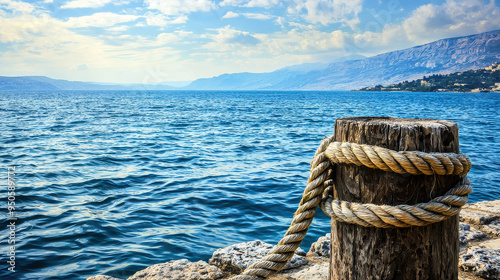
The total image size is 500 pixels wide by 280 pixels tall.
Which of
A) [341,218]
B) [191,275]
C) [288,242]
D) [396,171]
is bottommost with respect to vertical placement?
[191,275]

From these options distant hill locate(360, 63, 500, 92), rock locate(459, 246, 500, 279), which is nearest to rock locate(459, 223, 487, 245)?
rock locate(459, 246, 500, 279)

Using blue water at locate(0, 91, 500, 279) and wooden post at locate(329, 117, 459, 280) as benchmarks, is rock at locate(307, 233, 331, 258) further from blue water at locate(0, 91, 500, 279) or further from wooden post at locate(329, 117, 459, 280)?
wooden post at locate(329, 117, 459, 280)

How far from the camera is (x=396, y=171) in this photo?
1708 mm

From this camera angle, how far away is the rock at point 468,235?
14.0ft

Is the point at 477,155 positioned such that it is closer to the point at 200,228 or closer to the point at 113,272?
the point at 200,228

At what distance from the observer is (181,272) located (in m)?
3.89

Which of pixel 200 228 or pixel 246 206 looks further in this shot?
pixel 246 206

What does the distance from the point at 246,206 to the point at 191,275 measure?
3730 millimetres

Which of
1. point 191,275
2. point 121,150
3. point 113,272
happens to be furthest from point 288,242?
point 121,150

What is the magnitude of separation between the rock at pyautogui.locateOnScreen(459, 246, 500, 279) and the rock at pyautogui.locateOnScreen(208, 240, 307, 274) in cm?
159

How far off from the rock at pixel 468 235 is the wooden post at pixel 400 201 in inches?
110

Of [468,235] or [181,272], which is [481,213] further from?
[181,272]

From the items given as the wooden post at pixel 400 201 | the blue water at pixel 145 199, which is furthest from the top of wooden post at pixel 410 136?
the blue water at pixel 145 199

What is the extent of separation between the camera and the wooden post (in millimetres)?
1766
